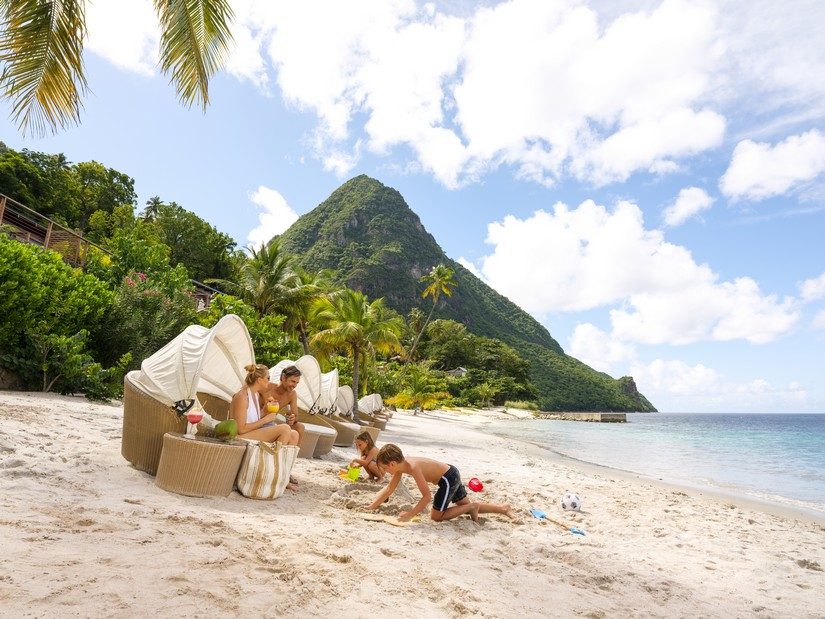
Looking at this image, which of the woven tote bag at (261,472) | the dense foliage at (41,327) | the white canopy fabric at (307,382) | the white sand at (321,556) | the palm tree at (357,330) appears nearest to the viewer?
the white sand at (321,556)

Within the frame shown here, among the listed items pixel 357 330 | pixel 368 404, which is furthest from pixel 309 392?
pixel 357 330

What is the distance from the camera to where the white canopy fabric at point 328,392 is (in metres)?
9.89

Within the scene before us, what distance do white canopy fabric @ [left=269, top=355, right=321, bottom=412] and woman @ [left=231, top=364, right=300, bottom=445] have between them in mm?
3281

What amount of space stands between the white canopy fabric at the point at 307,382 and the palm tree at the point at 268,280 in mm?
16715

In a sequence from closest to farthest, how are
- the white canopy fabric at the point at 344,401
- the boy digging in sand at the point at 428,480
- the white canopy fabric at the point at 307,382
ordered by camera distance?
1. the boy digging in sand at the point at 428,480
2. the white canopy fabric at the point at 307,382
3. the white canopy fabric at the point at 344,401

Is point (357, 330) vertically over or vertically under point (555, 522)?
over

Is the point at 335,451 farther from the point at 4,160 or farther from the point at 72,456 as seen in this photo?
the point at 4,160

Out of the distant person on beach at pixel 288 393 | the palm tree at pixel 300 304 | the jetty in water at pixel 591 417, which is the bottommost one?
the jetty in water at pixel 591 417

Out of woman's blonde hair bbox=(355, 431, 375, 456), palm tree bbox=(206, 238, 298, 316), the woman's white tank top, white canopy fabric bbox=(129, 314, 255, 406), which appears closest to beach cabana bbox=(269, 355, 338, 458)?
white canopy fabric bbox=(129, 314, 255, 406)

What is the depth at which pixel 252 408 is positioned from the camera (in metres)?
5.37

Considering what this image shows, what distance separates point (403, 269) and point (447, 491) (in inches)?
3569

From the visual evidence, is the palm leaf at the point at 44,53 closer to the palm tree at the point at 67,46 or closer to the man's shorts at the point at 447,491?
the palm tree at the point at 67,46

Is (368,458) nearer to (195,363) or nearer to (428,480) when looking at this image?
(428,480)

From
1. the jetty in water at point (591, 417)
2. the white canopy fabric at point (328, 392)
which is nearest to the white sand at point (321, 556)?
the white canopy fabric at point (328, 392)
